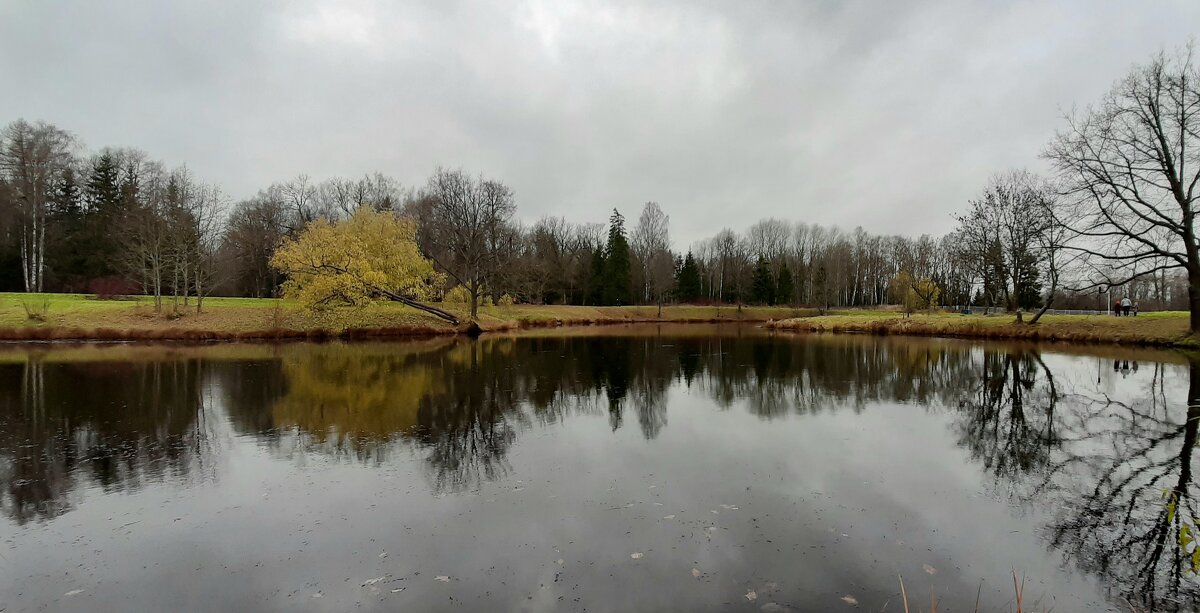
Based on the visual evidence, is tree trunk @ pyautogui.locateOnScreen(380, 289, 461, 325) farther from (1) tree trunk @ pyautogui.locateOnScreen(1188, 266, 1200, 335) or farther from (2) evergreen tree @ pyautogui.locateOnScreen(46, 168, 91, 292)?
(1) tree trunk @ pyautogui.locateOnScreen(1188, 266, 1200, 335)

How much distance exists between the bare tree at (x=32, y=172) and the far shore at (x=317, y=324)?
700 cm

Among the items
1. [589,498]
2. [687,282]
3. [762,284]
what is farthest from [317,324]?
[762,284]

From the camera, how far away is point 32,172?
3462 cm

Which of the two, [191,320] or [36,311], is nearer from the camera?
[36,311]

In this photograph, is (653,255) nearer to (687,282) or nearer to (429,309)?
(687,282)

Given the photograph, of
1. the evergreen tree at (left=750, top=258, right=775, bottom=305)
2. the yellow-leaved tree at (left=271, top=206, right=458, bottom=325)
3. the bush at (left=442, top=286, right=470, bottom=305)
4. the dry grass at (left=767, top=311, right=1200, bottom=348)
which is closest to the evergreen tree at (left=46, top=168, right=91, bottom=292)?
the yellow-leaved tree at (left=271, top=206, right=458, bottom=325)

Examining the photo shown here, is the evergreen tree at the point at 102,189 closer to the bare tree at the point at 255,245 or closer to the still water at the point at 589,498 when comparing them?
the bare tree at the point at 255,245

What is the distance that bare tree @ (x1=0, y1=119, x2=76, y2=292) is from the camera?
34.8m

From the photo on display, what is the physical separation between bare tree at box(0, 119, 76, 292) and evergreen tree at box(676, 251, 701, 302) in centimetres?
A: 5993

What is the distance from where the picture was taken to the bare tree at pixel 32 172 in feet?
114

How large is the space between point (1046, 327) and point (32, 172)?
6401 cm

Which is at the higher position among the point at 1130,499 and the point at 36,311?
the point at 36,311

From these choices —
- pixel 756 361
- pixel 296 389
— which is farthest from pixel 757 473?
pixel 756 361

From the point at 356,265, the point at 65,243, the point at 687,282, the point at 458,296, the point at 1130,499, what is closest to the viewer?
the point at 1130,499
